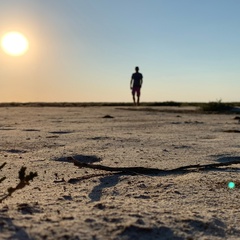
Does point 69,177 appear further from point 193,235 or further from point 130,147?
point 130,147

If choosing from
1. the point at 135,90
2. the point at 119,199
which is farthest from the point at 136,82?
the point at 119,199


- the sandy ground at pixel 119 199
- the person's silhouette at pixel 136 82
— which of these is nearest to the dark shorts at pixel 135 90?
the person's silhouette at pixel 136 82

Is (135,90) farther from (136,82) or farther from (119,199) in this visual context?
(119,199)

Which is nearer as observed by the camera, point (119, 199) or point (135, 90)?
point (119, 199)

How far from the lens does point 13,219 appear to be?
5.37ft

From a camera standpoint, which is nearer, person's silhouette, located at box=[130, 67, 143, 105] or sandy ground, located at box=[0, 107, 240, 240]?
sandy ground, located at box=[0, 107, 240, 240]

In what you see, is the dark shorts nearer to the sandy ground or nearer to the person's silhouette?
the person's silhouette

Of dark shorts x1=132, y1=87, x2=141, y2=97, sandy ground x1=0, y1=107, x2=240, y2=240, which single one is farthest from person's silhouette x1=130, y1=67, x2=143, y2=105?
sandy ground x1=0, y1=107, x2=240, y2=240

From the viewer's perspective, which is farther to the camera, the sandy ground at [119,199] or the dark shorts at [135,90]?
the dark shorts at [135,90]

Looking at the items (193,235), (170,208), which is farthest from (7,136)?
(193,235)

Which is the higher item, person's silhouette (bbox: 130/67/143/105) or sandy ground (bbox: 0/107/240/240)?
person's silhouette (bbox: 130/67/143/105)

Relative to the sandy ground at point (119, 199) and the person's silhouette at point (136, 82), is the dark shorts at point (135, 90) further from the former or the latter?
the sandy ground at point (119, 199)

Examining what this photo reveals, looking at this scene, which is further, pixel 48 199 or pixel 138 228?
pixel 48 199

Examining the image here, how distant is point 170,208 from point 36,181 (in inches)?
34.2
